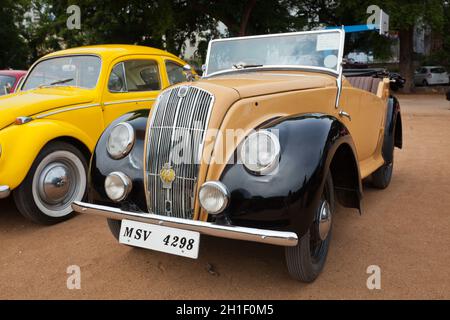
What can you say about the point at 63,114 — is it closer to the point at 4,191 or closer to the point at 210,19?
the point at 4,191

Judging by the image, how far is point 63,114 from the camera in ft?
13.5

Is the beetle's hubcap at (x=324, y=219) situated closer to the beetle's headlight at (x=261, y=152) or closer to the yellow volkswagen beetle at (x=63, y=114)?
the beetle's headlight at (x=261, y=152)

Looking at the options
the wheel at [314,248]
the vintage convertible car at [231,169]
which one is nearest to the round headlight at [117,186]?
the vintage convertible car at [231,169]

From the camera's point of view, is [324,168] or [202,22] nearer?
[324,168]

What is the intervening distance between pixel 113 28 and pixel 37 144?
19587mm

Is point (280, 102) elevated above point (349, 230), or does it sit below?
above

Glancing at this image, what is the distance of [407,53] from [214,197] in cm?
2093

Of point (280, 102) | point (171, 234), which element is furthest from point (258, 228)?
point (280, 102)

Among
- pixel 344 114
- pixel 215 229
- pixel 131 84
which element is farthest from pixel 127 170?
pixel 131 84

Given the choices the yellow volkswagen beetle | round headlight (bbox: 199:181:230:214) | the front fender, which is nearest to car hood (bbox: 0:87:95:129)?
the yellow volkswagen beetle

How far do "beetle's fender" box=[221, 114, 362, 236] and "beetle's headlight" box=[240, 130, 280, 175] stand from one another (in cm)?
4

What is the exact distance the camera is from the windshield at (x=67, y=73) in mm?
4680
